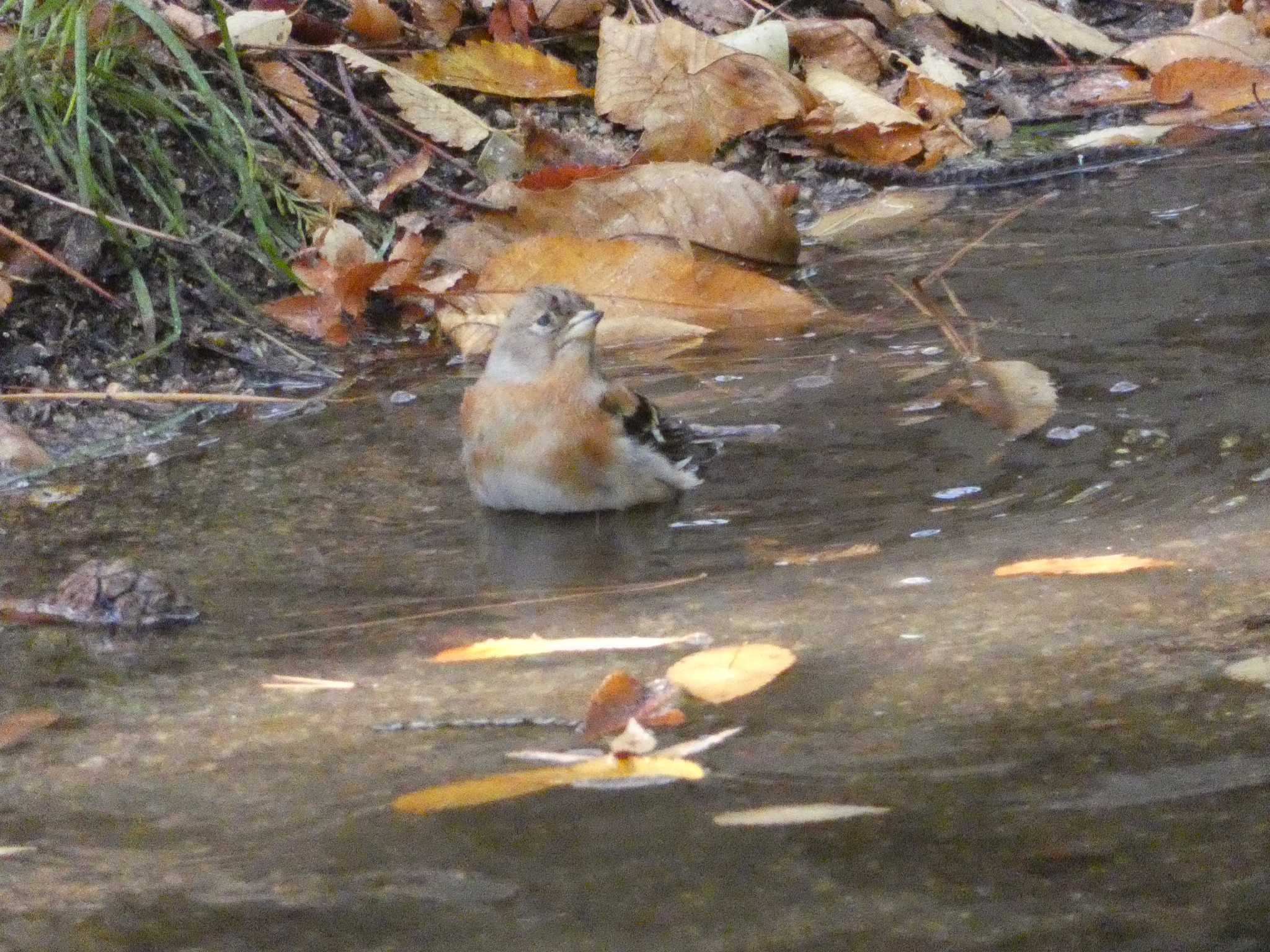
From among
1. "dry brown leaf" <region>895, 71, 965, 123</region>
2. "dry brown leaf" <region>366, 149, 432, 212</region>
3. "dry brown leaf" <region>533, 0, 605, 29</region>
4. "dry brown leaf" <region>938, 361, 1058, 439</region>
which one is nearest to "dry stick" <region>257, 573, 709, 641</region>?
"dry brown leaf" <region>938, 361, 1058, 439</region>

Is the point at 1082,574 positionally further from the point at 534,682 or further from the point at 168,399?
the point at 168,399

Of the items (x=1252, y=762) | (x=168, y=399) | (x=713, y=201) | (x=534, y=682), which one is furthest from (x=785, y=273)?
(x=1252, y=762)

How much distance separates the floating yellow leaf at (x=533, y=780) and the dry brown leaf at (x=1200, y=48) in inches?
281


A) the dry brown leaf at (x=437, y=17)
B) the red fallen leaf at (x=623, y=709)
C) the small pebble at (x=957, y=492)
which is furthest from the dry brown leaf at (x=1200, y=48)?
the red fallen leaf at (x=623, y=709)

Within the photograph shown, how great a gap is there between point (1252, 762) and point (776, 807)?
0.57 metres

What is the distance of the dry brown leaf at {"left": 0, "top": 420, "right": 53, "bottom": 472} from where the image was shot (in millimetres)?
4715

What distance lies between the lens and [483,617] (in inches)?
131

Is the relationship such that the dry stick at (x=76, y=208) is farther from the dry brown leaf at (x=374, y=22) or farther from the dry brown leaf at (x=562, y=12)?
the dry brown leaf at (x=562, y=12)

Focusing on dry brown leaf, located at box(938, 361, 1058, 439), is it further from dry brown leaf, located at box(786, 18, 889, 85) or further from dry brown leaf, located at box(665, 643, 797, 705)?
dry brown leaf, located at box(786, 18, 889, 85)

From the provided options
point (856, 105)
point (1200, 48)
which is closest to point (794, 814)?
point (856, 105)

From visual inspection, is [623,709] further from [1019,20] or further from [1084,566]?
[1019,20]

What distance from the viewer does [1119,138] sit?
784cm

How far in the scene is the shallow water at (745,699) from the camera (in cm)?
199

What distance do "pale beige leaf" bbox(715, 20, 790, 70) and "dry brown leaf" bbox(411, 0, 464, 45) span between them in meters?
1.18
